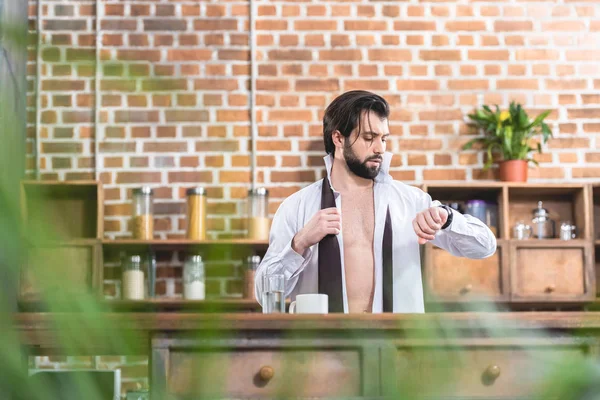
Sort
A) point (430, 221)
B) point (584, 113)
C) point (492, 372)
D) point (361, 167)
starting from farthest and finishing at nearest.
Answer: point (584, 113) < point (361, 167) < point (430, 221) < point (492, 372)

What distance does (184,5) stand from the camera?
4.42 meters

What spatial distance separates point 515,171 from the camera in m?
4.17

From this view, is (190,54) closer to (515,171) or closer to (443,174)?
(443,174)

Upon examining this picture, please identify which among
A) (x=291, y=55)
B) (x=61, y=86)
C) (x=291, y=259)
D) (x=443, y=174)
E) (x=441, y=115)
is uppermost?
(x=291, y=55)

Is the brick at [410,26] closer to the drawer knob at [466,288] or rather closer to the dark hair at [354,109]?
the drawer knob at [466,288]

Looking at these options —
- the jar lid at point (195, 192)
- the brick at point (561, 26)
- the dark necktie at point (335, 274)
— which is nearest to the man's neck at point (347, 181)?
the dark necktie at point (335, 274)

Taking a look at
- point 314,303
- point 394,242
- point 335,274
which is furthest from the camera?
point 394,242

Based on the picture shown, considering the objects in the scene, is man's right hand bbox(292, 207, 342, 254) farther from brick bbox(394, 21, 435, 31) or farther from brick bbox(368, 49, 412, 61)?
brick bbox(394, 21, 435, 31)

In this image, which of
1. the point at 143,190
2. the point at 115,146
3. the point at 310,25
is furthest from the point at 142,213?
the point at 115,146

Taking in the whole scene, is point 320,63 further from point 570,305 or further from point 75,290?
point 75,290

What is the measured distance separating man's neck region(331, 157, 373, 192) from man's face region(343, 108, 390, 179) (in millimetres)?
35

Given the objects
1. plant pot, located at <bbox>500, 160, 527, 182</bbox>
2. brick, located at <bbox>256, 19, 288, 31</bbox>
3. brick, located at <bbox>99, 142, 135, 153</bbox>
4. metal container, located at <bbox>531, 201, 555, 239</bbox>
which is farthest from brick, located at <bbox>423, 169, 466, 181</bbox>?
brick, located at <bbox>99, 142, 135, 153</bbox>

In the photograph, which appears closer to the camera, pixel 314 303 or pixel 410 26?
pixel 314 303

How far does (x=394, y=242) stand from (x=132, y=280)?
5.61 ft
